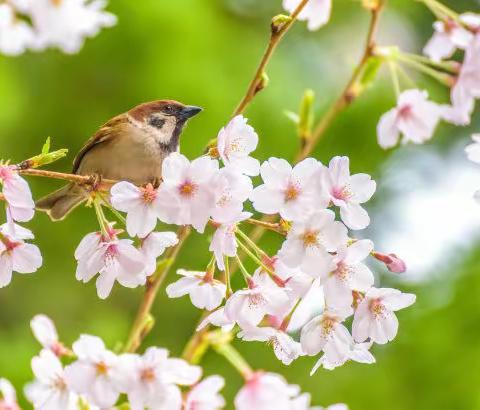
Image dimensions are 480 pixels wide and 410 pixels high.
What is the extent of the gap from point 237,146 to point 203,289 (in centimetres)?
19

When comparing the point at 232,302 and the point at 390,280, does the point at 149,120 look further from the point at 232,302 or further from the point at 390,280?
the point at 390,280

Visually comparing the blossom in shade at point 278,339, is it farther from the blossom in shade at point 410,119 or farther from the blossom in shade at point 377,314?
the blossom in shade at point 410,119

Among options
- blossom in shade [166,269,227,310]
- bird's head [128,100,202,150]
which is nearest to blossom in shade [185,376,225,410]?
blossom in shade [166,269,227,310]

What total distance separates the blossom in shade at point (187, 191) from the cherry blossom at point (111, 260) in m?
0.08

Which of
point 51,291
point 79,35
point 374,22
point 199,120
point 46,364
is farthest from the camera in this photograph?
point 51,291

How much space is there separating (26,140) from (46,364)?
11.7ft

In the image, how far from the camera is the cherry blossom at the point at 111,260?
1.10 metres

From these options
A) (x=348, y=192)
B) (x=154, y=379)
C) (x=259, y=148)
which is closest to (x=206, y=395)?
(x=154, y=379)

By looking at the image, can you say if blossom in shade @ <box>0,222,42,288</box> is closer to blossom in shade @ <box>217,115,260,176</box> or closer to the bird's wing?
blossom in shade @ <box>217,115,260,176</box>

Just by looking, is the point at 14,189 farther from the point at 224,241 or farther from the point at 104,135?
the point at 104,135

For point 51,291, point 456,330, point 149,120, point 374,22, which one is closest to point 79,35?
point 149,120

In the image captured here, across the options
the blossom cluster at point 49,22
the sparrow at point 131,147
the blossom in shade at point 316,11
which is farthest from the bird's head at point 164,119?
the blossom in shade at point 316,11

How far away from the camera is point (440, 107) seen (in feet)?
4.51

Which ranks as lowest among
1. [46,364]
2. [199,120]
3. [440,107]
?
[199,120]
